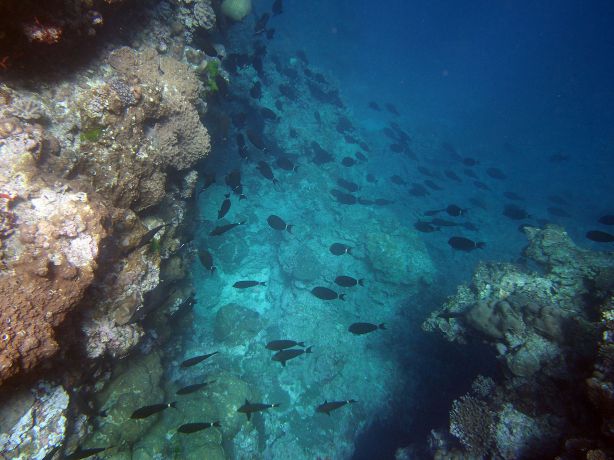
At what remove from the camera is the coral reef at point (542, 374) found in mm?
4238

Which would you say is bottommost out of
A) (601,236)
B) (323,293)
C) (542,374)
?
(323,293)

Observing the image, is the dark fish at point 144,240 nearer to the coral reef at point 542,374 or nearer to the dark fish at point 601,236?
the coral reef at point 542,374

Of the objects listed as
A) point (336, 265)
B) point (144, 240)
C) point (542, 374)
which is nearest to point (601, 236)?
point (542, 374)

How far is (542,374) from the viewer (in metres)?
5.08

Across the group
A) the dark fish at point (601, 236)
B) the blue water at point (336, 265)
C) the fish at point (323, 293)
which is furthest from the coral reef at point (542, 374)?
the fish at point (323, 293)

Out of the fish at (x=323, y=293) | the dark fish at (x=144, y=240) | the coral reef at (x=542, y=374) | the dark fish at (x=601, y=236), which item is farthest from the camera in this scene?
the dark fish at (x=601, y=236)

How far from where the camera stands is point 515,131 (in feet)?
173

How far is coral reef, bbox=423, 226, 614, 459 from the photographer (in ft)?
13.9

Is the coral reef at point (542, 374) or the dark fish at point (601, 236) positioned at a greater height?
the dark fish at point (601, 236)

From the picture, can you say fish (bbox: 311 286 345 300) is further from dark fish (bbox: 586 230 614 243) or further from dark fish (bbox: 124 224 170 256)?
dark fish (bbox: 586 230 614 243)

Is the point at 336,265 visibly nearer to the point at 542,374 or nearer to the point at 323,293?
the point at 323,293

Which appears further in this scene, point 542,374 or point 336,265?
point 336,265

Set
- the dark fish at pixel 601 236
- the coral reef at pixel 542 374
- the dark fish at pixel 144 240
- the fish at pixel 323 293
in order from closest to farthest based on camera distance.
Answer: the coral reef at pixel 542 374 < the dark fish at pixel 144 240 < the fish at pixel 323 293 < the dark fish at pixel 601 236

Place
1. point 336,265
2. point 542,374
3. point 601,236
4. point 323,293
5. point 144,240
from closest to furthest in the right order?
point 144,240 < point 542,374 < point 323,293 < point 601,236 < point 336,265
